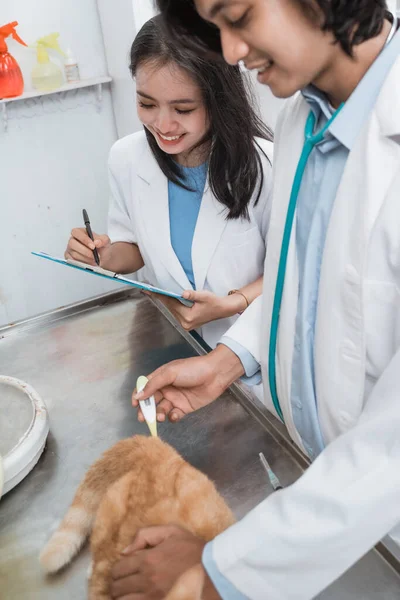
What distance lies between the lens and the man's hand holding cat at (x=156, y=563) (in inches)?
28.8

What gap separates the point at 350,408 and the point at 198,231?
0.89m

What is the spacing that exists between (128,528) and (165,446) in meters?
0.17

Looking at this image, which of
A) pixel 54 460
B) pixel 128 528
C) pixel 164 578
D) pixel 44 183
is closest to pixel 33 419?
pixel 54 460

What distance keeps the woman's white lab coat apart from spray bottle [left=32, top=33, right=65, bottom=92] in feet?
3.32

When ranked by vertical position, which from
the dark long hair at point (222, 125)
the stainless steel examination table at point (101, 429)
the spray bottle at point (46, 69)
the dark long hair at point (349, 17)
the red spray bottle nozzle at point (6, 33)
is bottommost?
the stainless steel examination table at point (101, 429)

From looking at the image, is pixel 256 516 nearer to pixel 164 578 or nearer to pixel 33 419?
pixel 164 578

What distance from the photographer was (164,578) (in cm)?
73

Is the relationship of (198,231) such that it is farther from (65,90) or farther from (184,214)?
(65,90)

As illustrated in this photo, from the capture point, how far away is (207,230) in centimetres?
165

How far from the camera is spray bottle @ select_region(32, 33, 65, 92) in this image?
2.48 meters

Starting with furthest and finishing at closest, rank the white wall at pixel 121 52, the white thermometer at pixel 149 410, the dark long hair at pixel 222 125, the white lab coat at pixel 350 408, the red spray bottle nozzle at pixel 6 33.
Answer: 1. the white wall at pixel 121 52
2. the red spray bottle nozzle at pixel 6 33
3. the dark long hair at pixel 222 125
4. the white thermometer at pixel 149 410
5. the white lab coat at pixel 350 408

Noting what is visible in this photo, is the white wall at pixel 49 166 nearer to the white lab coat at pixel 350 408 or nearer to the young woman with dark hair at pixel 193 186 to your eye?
the young woman with dark hair at pixel 193 186

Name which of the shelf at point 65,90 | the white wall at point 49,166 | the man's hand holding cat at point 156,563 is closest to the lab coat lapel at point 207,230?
the man's hand holding cat at point 156,563

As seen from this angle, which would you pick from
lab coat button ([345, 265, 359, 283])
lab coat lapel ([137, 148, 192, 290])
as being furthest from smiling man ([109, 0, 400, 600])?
lab coat lapel ([137, 148, 192, 290])
